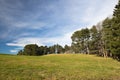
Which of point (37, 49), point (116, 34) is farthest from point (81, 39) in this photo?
point (116, 34)

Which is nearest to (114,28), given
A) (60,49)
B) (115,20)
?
(115,20)

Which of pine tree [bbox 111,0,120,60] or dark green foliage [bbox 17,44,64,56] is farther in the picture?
dark green foliage [bbox 17,44,64,56]

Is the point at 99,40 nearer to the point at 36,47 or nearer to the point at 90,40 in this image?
the point at 90,40

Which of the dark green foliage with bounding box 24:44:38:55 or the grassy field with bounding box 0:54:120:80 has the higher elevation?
the dark green foliage with bounding box 24:44:38:55

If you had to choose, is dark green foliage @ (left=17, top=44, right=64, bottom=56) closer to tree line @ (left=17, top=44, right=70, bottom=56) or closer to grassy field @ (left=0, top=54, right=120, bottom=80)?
tree line @ (left=17, top=44, right=70, bottom=56)

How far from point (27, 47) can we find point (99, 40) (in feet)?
191

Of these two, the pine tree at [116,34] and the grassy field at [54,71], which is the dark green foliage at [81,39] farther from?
the grassy field at [54,71]

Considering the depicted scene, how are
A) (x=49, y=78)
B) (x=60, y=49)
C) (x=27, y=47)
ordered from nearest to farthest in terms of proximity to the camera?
(x=49, y=78), (x=27, y=47), (x=60, y=49)

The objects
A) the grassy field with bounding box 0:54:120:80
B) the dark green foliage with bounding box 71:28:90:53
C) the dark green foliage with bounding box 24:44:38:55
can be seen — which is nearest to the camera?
the grassy field with bounding box 0:54:120:80

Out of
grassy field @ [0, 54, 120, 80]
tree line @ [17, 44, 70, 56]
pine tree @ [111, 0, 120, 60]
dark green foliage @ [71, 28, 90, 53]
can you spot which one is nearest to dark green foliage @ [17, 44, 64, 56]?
tree line @ [17, 44, 70, 56]

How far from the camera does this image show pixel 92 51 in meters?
89.1

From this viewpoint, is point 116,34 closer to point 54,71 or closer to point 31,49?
point 54,71

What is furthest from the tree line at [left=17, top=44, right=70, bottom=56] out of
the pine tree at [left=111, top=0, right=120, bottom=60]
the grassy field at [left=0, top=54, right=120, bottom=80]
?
the grassy field at [left=0, top=54, right=120, bottom=80]

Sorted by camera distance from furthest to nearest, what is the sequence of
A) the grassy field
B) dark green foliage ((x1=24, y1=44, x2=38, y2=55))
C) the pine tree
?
1. dark green foliage ((x1=24, y1=44, x2=38, y2=55))
2. the pine tree
3. the grassy field
